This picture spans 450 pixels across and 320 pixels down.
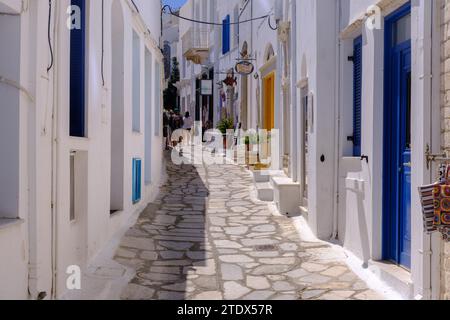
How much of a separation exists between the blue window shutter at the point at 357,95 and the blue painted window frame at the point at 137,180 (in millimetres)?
3620

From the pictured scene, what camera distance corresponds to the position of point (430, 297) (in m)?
4.40

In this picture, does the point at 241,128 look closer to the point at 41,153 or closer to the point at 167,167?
the point at 167,167

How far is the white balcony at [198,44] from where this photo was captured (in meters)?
26.4

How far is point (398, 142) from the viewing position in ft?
18.5

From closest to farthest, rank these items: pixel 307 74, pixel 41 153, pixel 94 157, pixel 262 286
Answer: pixel 41 153, pixel 262 286, pixel 94 157, pixel 307 74

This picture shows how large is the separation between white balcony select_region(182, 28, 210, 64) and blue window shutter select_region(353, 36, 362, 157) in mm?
19579

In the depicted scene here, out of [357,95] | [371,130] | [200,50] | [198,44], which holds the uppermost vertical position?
[198,44]

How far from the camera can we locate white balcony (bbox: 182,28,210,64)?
1039 inches

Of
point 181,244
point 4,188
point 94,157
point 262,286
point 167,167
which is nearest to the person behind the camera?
point 4,188

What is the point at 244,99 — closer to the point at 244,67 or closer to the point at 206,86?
the point at 244,67

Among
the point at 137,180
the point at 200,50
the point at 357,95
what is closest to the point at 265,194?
the point at 137,180

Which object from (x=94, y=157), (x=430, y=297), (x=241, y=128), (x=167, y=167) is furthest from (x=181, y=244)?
(x=241, y=128)

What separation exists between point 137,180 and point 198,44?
721 inches

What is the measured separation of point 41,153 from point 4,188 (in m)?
0.44
